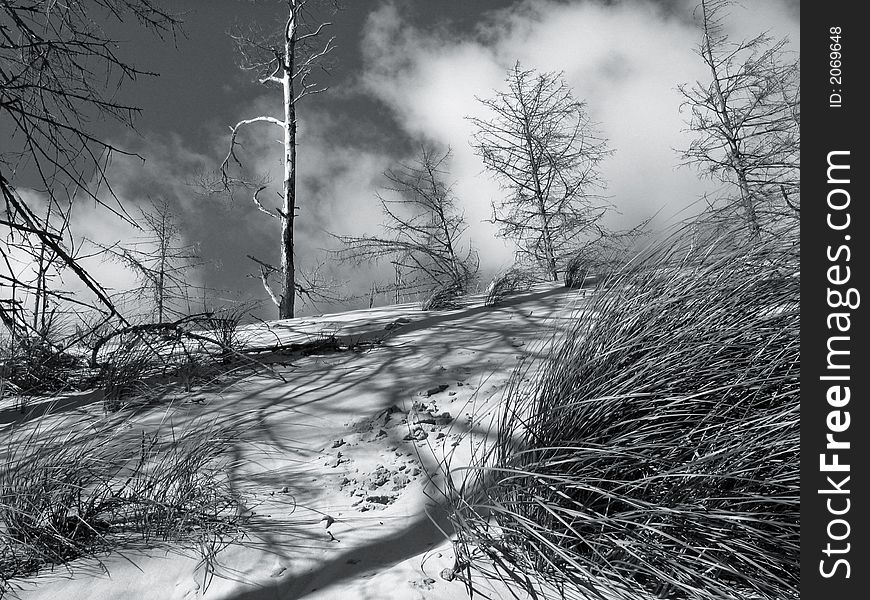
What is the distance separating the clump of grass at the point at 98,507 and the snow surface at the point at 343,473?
0.07 m

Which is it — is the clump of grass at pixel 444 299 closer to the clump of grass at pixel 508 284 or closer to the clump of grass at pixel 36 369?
the clump of grass at pixel 508 284

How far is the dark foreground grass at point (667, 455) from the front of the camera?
1.35m

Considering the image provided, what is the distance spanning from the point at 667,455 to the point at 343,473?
4.64 feet

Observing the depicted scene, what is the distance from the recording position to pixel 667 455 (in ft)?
4.99

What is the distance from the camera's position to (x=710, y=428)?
151cm

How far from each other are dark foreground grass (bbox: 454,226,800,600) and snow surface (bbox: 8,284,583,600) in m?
0.22

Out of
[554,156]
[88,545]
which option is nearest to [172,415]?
[88,545]

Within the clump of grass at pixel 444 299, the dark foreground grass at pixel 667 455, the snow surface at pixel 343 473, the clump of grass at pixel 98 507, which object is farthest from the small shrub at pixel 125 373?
the clump of grass at pixel 444 299

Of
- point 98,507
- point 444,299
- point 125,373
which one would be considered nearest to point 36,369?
point 125,373

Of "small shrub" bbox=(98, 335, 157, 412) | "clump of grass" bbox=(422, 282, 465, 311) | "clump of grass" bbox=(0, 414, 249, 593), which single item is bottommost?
"clump of grass" bbox=(0, 414, 249, 593)

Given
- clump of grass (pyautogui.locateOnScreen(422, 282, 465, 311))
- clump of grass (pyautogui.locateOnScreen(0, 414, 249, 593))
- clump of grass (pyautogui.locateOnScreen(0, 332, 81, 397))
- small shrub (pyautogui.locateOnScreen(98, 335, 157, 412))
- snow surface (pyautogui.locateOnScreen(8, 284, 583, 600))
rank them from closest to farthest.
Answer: snow surface (pyautogui.locateOnScreen(8, 284, 583, 600))
clump of grass (pyautogui.locateOnScreen(0, 414, 249, 593))
small shrub (pyautogui.locateOnScreen(98, 335, 157, 412))
clump of grass (pyautogui.locateOnScreen(0, 332, 81, 397))
clump of grass (pyautogui.locateOnScreen(422, 282, 465, 311))

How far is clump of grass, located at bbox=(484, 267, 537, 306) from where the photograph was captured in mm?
6058

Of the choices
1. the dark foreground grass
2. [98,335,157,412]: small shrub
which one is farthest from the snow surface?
[98,335,157,412]: small shrub

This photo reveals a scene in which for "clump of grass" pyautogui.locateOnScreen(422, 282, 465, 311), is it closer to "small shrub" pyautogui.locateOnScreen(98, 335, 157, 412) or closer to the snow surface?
the snow surface
